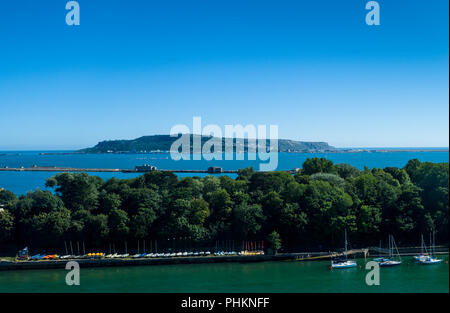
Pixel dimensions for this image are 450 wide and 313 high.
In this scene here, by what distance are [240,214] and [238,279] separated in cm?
427

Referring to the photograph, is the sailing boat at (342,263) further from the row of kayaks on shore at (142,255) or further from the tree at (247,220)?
the tree at (247,220)

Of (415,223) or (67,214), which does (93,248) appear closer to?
(67,214)

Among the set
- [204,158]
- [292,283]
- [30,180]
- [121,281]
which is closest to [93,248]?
[121,281]

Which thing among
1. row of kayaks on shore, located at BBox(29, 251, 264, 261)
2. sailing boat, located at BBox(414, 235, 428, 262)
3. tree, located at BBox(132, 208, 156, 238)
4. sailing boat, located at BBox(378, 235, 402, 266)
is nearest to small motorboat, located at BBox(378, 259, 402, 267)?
sailing boat, located at BBox(378, 235, 402, 266)

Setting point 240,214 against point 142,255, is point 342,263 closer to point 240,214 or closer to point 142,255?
point 240,214

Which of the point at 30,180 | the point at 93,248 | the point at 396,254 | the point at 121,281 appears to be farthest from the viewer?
the point at 30,180

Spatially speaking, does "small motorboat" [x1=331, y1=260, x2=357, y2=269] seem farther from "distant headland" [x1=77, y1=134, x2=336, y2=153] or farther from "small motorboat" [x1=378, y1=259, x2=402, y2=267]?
"distant headland" [x1=77, y1=134, x2=336, y2=153]

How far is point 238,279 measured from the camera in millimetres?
13945

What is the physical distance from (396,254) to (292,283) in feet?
19.1

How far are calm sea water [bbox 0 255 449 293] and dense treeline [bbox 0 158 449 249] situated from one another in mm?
1700

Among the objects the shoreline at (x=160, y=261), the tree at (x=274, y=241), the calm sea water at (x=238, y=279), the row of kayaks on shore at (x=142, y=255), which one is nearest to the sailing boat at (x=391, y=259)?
the calm sea water at (x=238, y=279)

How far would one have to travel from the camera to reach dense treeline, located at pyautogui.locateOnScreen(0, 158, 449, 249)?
1742 centimetres

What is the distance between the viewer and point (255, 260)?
1662 centimetres

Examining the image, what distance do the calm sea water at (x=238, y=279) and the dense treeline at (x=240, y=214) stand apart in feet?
5.58
